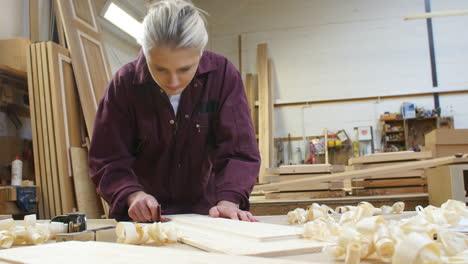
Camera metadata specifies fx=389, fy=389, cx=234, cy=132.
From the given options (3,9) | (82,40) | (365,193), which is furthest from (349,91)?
(3,9)

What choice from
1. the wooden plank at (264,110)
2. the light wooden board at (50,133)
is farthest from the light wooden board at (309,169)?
the wooden plank at (264,110)

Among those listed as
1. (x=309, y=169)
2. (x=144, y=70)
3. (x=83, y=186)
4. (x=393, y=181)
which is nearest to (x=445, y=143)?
(x=393, y=181)

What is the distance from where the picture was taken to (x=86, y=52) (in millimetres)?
3797

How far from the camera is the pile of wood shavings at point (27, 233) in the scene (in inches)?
39.0

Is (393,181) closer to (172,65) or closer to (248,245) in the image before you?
(172,65)

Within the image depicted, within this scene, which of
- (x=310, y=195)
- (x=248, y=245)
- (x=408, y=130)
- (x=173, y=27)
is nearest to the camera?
(x=248, y=245)

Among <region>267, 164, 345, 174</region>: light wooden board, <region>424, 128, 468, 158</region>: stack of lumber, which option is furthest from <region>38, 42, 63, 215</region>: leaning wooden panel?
<region>424, 128, 468, 158</region>: stack of lumber

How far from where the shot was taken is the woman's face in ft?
4.56

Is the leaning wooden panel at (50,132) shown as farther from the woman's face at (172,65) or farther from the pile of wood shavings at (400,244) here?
the pile of wood shavings at (400,244)

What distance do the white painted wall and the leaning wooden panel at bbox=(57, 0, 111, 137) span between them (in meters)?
4.43

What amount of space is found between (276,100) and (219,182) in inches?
250

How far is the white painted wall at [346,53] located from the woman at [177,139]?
19.6 ft

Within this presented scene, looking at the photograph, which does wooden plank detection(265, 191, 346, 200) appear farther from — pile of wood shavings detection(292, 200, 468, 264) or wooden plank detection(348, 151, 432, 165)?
pile of wood shavings detection(292, 200, 468, 264)

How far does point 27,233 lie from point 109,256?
44cm
